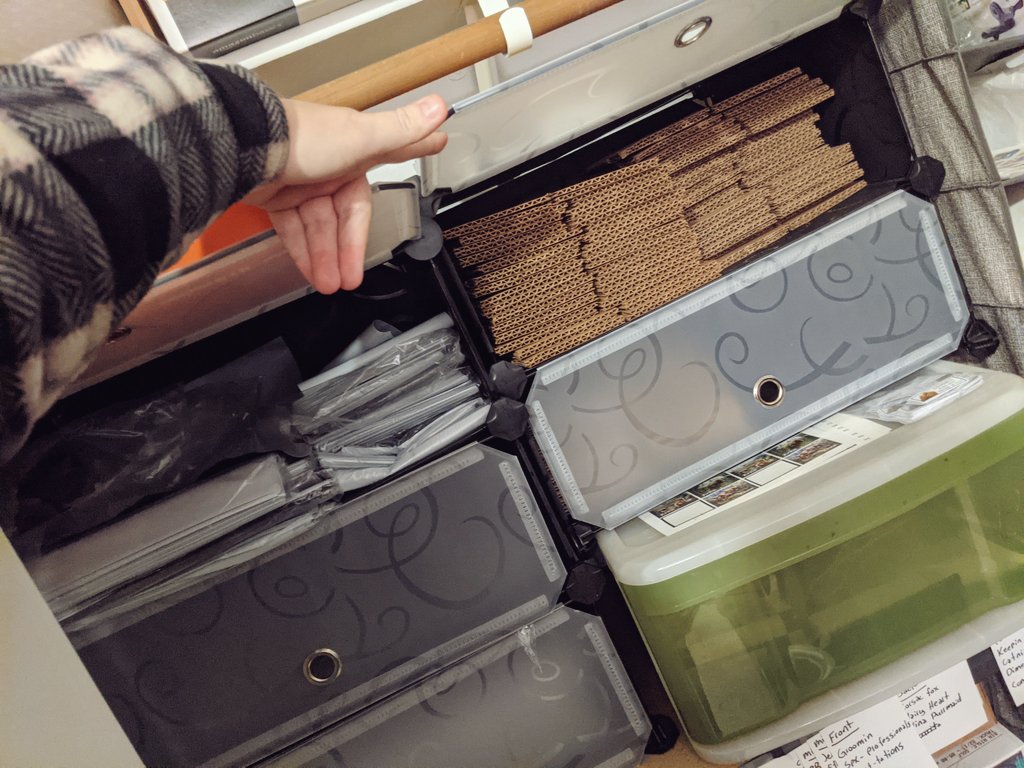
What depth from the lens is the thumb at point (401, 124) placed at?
1.73 ft

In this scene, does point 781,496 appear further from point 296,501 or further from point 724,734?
point 296,501

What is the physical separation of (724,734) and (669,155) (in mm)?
818

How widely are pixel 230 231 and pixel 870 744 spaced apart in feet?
3.54

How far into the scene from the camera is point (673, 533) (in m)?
0.84

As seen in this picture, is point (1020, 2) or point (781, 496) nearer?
point (781, 496)

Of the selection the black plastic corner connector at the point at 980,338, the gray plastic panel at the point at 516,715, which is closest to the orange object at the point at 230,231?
the gray plastic panel at the point at 516,715

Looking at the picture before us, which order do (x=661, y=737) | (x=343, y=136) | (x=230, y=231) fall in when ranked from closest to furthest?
(x=343, y=136) < (x=230, y=231) < (x=661, y=737)

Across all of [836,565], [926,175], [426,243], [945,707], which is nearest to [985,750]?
[945,707]

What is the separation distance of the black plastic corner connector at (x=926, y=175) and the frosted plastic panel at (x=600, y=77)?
27 centimetres

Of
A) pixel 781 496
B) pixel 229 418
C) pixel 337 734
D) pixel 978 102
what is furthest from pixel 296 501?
pixel 978 102

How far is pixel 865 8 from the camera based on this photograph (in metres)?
0.97

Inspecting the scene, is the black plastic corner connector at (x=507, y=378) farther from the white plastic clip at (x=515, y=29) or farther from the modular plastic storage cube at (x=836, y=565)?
the white plastic clip at (x=515, y=29)

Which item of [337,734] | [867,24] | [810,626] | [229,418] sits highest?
[867,24]

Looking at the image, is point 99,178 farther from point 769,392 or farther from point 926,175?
point 926,175
